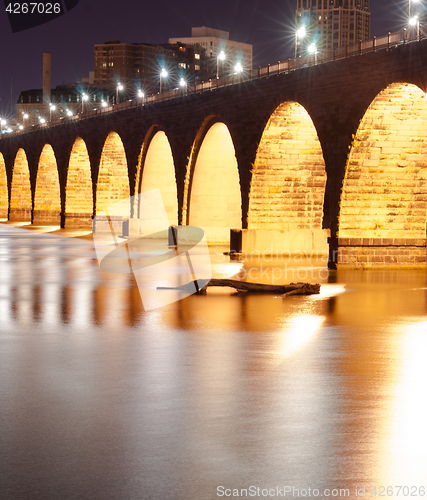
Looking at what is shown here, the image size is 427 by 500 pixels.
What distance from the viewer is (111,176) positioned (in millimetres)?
47906

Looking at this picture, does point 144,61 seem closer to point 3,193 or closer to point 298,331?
point 3,193

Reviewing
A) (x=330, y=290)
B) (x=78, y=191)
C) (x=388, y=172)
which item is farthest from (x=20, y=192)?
(x=330, y=290)

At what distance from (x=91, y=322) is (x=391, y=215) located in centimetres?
1328

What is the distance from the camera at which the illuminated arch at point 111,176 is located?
1859 inches

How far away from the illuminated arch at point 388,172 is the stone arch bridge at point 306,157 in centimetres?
3

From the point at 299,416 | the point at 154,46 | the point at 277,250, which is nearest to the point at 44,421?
the point at 299,416

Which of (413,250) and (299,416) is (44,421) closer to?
(299,416)

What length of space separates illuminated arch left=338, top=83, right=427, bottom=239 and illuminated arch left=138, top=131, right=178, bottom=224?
18833 mm

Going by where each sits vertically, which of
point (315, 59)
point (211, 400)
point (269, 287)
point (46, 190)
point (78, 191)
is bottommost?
point (211, 400)

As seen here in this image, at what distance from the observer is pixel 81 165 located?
174 feet

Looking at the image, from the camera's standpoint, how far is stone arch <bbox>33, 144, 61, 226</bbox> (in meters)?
59.4

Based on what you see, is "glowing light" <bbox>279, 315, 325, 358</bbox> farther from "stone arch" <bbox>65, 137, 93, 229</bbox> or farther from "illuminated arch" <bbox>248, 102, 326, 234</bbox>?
"stone arch" <bbox>65, 137, 93, 229</bbox>

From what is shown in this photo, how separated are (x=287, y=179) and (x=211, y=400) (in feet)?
69.3

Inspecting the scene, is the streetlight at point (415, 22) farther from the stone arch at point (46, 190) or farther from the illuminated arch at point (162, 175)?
the stone arch at point (46, 190)
